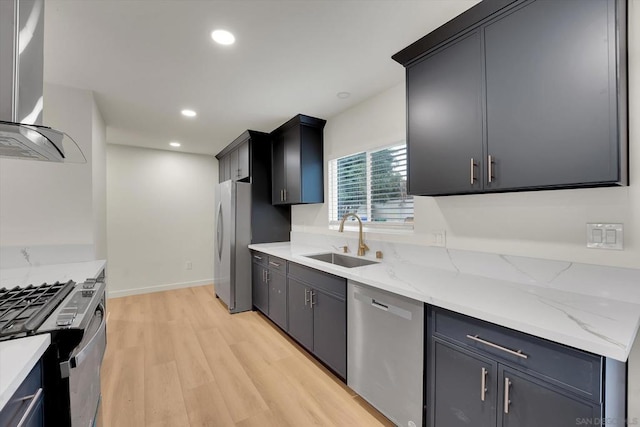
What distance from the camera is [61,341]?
1.02 metres

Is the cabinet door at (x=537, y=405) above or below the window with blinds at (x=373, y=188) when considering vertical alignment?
below

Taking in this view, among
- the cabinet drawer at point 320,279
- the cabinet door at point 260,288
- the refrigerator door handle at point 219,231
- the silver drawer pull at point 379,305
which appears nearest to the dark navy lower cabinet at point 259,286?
the cabinet door at point 260,288

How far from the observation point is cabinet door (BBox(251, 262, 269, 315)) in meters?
3.22

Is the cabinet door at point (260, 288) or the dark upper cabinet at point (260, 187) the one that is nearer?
the cabinet door at point (260, 288)

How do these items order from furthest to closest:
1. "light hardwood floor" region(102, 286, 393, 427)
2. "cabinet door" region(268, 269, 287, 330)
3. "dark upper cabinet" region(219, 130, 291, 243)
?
"dark upper cabinet" region(219, 130, 291, 243) < "cabinet door" region(268, 269, 287, 330) < "light hardwood floor" region(102, 286, 393, 427)

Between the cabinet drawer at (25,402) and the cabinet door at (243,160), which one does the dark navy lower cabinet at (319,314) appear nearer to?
the cabinet drawer at (25,402)

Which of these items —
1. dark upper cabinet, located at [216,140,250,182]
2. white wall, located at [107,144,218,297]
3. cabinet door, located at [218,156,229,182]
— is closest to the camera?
dark upper cabinet, located at [216,140,250,182]

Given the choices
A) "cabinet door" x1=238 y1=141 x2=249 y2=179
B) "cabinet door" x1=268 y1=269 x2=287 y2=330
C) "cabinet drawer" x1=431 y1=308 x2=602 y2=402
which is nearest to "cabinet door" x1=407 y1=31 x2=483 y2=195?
"cabinet drawer" x1=431 y1=308 x2=602 y2=402

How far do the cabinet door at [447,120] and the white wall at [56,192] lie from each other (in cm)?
277

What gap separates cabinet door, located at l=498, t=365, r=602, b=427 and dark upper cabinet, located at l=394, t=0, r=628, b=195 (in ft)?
2.76

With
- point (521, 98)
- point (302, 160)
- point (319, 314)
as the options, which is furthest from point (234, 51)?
point (319, 314)

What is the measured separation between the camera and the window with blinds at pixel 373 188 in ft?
7.95

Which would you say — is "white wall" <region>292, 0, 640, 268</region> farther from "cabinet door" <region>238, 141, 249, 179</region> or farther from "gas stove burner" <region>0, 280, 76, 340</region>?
"gas stove burner" <region>0, 280, 76, 340</region>

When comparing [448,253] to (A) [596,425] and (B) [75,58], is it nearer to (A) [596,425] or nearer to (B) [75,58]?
(A) [596,425]
